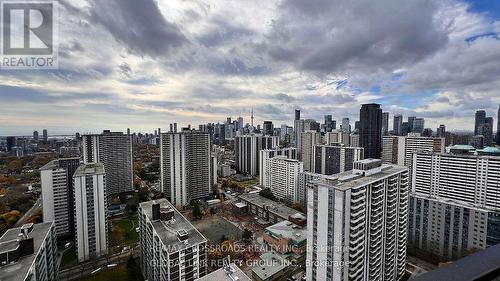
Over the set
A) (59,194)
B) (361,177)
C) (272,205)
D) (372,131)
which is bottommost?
(272,205)

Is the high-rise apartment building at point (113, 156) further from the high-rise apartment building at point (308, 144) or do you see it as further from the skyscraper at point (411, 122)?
the skyscraper at point (411, 122)

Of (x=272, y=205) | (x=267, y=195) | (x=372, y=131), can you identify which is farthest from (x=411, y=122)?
(x=272, y=205)

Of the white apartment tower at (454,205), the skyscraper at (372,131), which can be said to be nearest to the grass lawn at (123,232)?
the white apartment tower at (454,205)

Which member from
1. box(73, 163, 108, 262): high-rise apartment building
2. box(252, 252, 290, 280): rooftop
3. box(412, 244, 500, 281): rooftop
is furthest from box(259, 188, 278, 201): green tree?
box(412, 244, 500, 281): rooftop

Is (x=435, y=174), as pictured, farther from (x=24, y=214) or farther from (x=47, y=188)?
(x=24, y=214)

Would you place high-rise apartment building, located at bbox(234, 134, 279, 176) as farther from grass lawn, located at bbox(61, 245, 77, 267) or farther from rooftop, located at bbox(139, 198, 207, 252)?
rooftop, located at bbox(139, 198, 207, 252)

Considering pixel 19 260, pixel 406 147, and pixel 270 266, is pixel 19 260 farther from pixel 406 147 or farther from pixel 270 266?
pixel 406 147
